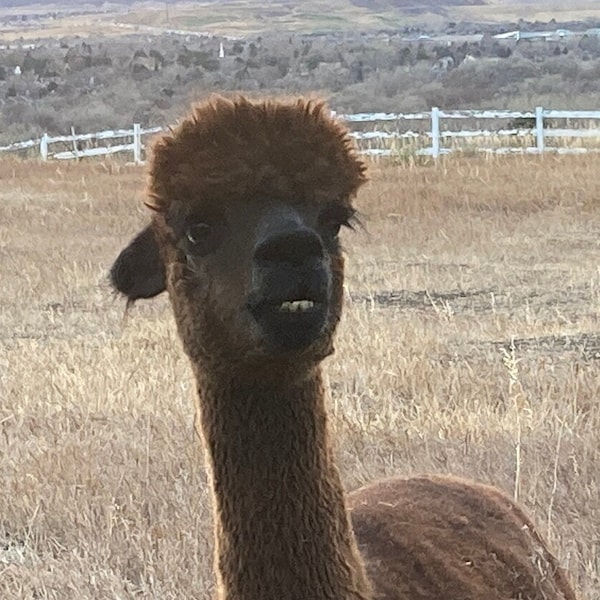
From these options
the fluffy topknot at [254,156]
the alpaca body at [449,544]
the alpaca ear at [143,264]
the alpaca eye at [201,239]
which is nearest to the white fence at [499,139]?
the alpaca body at [449,544]

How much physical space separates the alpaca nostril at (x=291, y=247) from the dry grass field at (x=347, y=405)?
1.10 m

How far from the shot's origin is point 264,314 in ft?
9.19

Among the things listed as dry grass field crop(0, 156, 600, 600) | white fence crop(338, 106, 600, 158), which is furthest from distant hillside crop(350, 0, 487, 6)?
dry grass field crop(0, 156, 600, 600)

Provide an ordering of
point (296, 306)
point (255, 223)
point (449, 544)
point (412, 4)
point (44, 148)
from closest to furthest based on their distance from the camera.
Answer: point (296, 306)
point (255, 223)
point (449, 544)
point (44, 148)
point (412, 4)

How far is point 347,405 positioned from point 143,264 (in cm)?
352

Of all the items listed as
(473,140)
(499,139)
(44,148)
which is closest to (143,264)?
(473,140)

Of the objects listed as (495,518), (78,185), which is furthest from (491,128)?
(495,518)

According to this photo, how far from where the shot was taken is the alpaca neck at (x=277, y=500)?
2977mm

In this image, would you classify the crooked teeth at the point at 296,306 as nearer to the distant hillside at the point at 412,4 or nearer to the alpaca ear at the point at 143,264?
the alpaca ear at the point at 143,264

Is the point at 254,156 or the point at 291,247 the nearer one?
the point at 291,247

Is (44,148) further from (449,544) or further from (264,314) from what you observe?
(264,314)

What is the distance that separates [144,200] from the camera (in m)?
3.35

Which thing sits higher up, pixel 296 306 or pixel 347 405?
pixel 296 306

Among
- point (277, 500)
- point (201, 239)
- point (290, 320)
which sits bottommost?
point (277, 500)
